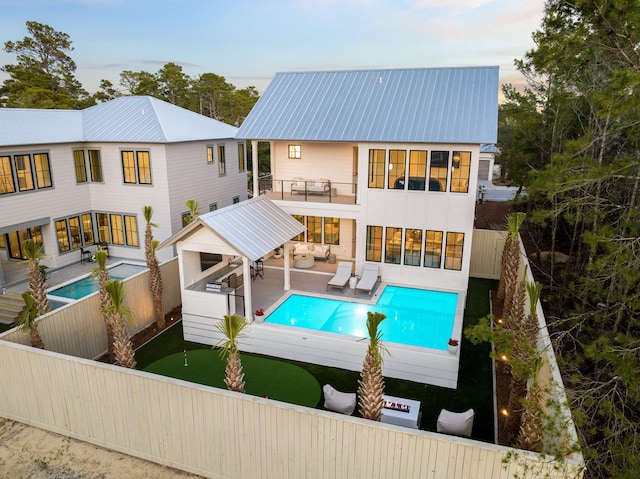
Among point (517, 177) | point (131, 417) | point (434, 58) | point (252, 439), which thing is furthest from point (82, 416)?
point (434, 58)

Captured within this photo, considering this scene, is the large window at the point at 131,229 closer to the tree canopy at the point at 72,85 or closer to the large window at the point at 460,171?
the large window at the point at 460,171

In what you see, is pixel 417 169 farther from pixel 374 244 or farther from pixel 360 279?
pixel 360 279

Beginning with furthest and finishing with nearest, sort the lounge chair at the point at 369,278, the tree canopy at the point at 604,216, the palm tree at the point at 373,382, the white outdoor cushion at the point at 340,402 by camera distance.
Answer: the lounge chair at the point at 369,278 < the white outdoor cushion at the point at 340,402 < the palm tree at the point at 373,382 < the tree canopy at the point at 604,216

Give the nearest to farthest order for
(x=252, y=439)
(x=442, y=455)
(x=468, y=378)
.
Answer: (x=442, y=455) → (x=252, y=439) → (x=468, y=378)

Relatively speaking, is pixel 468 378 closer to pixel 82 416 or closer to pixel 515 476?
pixel 515 476

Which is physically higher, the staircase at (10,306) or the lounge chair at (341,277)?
Result: the lounge chair at (341,277)

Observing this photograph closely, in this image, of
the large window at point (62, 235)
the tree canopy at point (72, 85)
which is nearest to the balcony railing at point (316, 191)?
the large window at point (62, 235)

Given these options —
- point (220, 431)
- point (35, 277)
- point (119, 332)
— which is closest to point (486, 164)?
point (119, 332)
